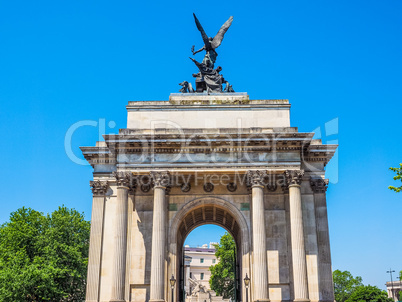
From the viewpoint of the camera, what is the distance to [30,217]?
5088 centimetres

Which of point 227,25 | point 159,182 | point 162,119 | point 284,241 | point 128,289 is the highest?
point 227,25

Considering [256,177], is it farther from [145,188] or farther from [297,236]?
[145,188]

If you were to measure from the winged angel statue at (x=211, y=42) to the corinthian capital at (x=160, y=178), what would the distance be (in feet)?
41.8

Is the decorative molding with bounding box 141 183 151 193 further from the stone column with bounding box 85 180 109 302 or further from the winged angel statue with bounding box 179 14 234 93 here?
the winged angel statue with bounding box 179 14 234 93

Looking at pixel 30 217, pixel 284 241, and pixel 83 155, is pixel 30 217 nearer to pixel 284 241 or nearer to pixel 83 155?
pixel 83 155

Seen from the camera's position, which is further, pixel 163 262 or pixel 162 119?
pixel 162 119

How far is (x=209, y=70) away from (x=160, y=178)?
12432mm

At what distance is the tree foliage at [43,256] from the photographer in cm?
4350

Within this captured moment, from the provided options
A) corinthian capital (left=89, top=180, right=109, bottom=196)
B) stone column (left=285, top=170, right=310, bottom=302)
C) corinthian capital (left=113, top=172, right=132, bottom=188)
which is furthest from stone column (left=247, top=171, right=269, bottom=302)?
corinthian capital (left=89, top=180, right=109, bottom=196)

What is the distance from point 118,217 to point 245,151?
33.3 ft

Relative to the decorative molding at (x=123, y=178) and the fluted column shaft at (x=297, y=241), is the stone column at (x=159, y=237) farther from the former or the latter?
the fluted column shaft at (x=297, y=241)

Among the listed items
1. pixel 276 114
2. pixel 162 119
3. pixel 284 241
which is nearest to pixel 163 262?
pixel 284 241

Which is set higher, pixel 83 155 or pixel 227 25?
pixel 227 25

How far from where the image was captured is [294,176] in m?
32.2
